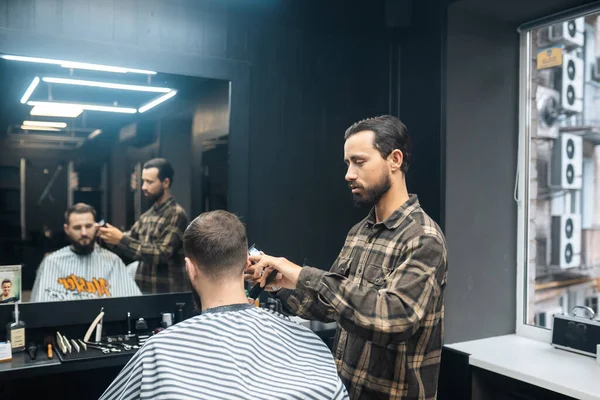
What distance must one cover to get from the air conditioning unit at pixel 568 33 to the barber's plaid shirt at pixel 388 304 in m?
1.60

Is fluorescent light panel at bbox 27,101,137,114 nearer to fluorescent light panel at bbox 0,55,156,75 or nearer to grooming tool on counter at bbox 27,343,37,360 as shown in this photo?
fluorescent light panel at bbox 0,55,156,75

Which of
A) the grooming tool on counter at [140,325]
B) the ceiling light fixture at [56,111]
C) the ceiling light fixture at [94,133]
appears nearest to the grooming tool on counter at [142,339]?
the grooming tool on counter at [140,325]

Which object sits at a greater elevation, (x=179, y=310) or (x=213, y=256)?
(x=213, y=256)

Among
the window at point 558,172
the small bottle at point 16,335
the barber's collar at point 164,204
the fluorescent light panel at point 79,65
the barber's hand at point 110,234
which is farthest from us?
the window at point 558,172

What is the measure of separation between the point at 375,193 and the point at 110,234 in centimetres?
132

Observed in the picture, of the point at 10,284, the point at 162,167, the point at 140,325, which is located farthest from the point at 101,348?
the point at 162,167

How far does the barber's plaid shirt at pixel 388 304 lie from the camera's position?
5.07 feet

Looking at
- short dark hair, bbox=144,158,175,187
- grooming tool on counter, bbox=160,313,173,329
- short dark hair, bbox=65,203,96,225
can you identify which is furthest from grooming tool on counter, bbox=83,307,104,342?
short dark hair, bbox=144,158,175,187

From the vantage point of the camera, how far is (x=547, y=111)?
115 inches

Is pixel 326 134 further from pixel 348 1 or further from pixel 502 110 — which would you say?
pixel 502 110

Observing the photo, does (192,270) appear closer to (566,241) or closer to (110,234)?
(110,234)

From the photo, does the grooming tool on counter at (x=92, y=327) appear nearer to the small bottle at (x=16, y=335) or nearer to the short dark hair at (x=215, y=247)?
the small bottle at (x=16, y=335)

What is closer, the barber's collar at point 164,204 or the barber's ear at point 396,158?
the barber's ear at point 396,158

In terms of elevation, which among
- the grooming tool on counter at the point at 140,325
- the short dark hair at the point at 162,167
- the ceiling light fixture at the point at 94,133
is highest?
the ceiling light fixture at the point at 94,133
